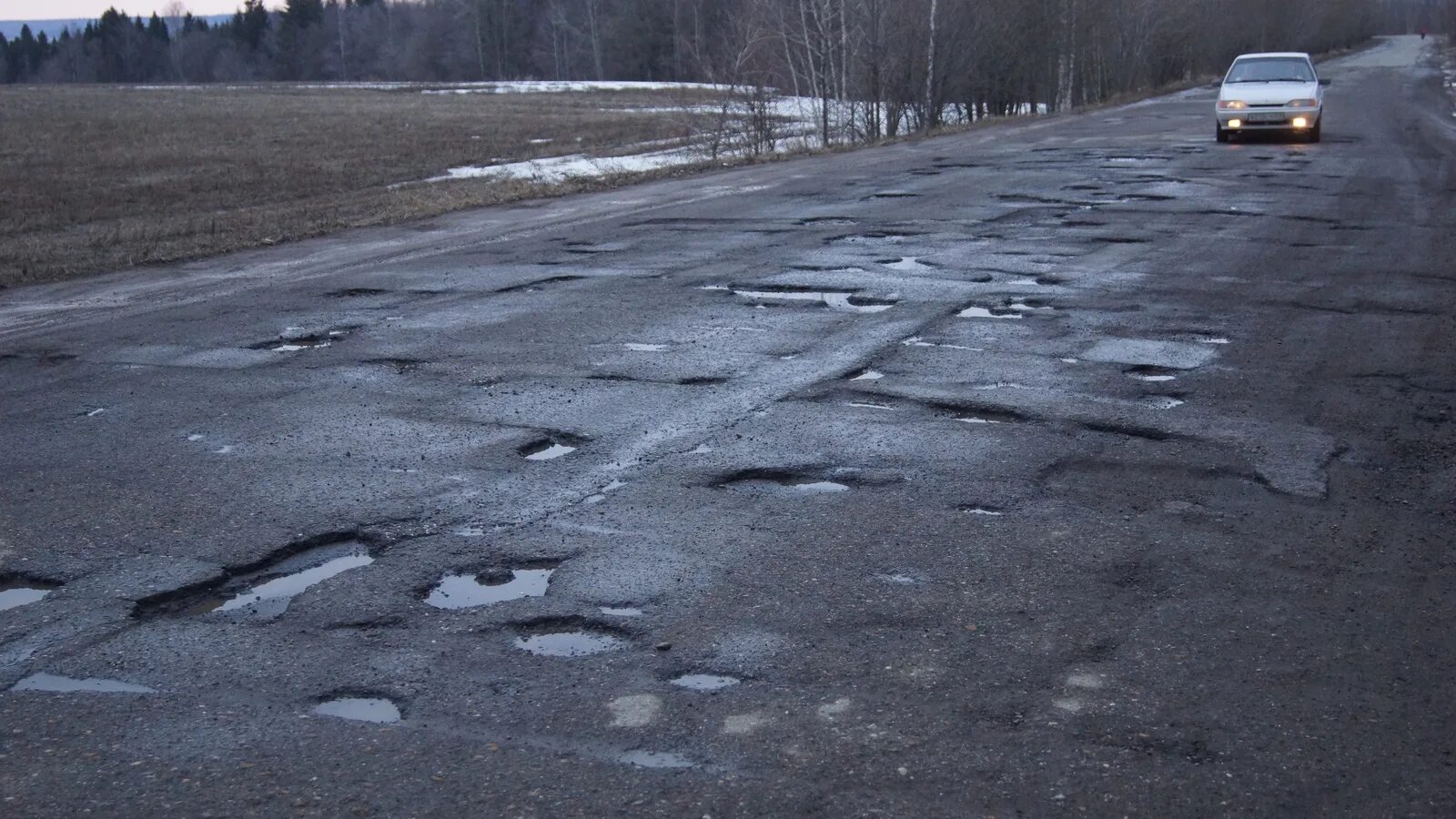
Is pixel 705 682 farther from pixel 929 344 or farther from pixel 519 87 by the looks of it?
pixel 519 87

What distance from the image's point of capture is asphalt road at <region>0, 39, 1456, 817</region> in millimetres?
3551

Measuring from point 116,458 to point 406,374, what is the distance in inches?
74.3

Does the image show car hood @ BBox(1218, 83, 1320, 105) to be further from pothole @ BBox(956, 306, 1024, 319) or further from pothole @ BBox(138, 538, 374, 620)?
pothole @ BBox(138, 538, 374, 620)

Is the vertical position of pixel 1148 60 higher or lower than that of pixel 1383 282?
higher

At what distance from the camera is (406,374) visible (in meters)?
7.95

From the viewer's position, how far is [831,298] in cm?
998

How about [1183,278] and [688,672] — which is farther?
[1183,278]

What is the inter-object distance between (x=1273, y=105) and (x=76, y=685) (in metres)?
22.5

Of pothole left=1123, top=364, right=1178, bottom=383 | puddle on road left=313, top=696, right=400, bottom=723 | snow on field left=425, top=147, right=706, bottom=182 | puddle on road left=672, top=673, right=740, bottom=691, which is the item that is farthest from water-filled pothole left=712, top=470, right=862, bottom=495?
snow on field left=425, top=147, right=706, bottom=182

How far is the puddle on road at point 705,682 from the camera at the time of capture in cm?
398

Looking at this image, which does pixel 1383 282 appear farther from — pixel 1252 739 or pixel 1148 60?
pixel 1148 60

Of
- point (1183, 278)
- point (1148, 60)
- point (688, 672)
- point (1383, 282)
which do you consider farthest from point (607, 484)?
point (1148, 60)

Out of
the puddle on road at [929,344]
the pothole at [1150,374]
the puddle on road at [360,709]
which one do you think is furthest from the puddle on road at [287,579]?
the pothole at [1150,374]

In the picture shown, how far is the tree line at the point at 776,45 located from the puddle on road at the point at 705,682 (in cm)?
2369
